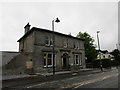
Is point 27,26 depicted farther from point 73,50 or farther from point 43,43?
point 73,50

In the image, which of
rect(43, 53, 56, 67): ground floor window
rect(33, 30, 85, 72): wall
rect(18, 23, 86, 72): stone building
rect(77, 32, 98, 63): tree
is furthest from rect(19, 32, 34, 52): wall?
rect(77, 32, 98, 63): tree

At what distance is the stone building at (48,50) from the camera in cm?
2142

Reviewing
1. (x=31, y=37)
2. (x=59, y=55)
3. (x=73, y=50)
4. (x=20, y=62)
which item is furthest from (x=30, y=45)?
(x=73, y=50)

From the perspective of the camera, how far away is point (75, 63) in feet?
92.0

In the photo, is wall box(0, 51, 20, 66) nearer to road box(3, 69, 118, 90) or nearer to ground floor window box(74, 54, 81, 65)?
road box(3, 69, 118, 90)

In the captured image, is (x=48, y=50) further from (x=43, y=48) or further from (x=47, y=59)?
(x=47, y=59)

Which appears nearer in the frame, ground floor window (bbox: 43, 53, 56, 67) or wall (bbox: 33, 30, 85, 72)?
wall (bbox: 33, 30, 85, 72)

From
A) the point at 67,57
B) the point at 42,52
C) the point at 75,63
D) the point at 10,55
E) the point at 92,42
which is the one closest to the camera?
the point at 10,55

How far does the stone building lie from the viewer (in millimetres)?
21422

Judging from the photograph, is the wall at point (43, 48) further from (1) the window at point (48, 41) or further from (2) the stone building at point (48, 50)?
(1) the window at point (48, 41)

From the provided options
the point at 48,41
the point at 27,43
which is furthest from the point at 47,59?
the point at 27,43

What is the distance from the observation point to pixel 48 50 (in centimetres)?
2305

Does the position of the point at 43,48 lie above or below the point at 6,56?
above

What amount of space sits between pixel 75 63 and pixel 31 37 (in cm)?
1114
